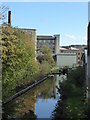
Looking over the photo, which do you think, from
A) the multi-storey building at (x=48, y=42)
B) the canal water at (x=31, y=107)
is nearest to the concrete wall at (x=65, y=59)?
the multi-storey building at (x=48, y=42)

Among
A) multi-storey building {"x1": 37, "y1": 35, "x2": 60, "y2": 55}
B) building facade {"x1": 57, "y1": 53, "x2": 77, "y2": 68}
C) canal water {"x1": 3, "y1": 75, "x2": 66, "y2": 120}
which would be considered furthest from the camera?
building facade {"x1": 57, "y1": 53, "x2": 77, "y2": 68}

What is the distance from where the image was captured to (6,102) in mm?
7109

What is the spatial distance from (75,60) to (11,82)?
2445 cm

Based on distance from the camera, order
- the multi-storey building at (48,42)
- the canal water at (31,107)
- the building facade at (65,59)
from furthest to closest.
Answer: the building facade at (65,59) < the multi-storey building at (48,42) < the canal water at (31,107)

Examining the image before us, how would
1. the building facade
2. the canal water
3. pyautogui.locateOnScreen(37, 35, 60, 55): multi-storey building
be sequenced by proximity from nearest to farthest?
the canal water → pyautogui.locateOnScreen(37, 35, 60, 55): multi-storey building → the building facade

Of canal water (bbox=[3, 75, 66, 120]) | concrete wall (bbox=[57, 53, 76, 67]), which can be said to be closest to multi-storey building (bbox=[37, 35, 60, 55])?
concrete wall (bbox=[57, 53, 76, 67])

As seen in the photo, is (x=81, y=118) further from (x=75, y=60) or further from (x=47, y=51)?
(x=75, y=60)

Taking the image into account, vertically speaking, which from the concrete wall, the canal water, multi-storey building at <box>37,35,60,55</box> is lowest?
the canal water

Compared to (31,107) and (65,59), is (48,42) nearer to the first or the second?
(65,59)

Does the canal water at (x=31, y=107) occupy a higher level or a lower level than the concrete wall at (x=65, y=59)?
lower

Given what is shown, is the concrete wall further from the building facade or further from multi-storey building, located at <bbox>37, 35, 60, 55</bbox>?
multi-storey building, located at <bbox>37, 35, 60, 55</bbox>

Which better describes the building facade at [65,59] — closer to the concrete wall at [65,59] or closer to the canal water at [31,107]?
the concrete wall at [65,59]

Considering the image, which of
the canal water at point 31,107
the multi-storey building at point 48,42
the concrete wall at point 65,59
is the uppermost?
the multi-storey building at point 48,42

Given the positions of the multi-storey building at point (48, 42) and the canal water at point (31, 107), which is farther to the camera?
the multi-storey building at point (48, 42)
